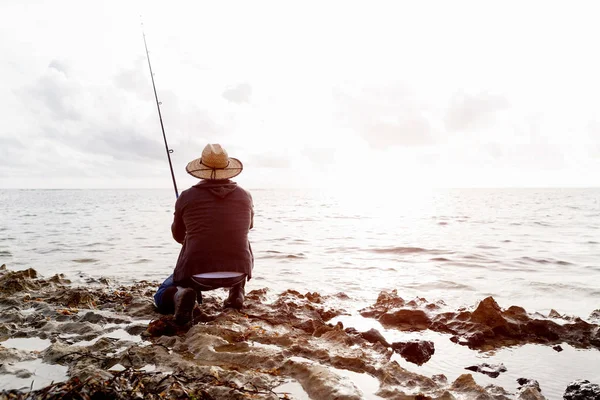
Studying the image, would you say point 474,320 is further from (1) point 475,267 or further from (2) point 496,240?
(2) point 496,240

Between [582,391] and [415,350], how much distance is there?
1.43 meters

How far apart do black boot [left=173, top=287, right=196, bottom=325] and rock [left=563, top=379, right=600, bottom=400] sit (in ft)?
12.2

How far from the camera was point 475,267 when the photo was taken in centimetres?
959

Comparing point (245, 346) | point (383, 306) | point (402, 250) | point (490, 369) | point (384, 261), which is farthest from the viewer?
point (402, 250)

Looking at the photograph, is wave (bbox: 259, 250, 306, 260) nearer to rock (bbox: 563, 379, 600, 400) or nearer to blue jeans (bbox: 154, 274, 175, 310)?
blue jeans (bbox: 154, 274, 175, 310)

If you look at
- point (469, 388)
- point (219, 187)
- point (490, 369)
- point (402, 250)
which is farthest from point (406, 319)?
point (402, 250)

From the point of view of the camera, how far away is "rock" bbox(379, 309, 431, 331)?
17.5ft

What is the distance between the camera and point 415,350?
14.0 feet

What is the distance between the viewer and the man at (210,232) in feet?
16.0

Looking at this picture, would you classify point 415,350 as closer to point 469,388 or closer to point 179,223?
point 469,388

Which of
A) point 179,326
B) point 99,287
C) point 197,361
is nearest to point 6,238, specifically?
point 99,287

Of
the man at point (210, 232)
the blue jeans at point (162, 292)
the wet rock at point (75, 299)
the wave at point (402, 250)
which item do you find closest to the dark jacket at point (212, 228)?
the man at point (210, 232)

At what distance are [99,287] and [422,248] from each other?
29.1 ft

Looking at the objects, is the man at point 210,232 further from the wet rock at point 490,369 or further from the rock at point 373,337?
the wet rock at point 490,369
